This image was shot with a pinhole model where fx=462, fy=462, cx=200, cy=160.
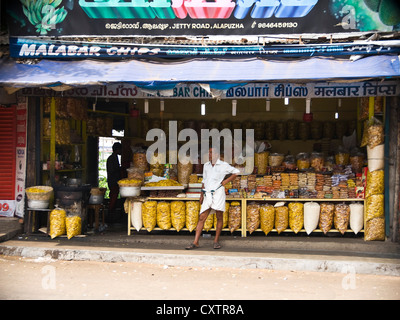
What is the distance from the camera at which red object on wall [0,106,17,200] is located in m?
8.67

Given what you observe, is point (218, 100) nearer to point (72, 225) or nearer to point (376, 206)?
point (376, 206)

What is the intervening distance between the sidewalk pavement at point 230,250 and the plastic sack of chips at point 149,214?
0.22 metres

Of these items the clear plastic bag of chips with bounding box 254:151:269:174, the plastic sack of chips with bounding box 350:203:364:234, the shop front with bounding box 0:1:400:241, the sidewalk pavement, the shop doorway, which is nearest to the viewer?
the sidewalk pavement

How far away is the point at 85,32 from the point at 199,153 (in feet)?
10.7

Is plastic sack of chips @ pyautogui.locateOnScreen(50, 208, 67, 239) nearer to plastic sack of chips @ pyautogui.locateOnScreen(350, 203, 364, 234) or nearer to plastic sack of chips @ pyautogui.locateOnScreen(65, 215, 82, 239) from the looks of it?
plastic sack of chips @ pyautogui.locateOnScreen(65, 215, 82, 239)

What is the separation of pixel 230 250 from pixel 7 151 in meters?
4.60

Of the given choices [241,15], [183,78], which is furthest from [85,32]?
[241,15]

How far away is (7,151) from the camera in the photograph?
8750 mm

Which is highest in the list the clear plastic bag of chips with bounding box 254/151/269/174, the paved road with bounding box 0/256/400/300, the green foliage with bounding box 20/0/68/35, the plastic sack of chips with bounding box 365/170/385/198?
the green foliage with bounding box 20/0/68/35

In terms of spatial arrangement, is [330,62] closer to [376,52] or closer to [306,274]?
[376,52]

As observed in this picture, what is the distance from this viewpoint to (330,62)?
7105mm

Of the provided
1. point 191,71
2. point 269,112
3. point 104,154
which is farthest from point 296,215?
point 104,154
